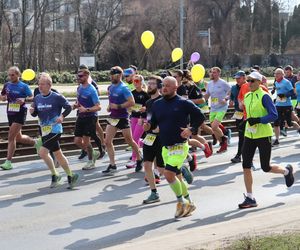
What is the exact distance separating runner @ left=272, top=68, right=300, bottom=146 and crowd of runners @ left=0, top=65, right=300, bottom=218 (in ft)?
0.05

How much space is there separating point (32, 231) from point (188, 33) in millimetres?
56822

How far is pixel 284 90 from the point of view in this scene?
1416 centimetres

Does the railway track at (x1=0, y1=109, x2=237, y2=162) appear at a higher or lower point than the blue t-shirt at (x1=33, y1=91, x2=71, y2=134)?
lower

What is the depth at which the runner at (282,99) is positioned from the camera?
555 inches

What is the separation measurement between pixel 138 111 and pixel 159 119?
11.2ft

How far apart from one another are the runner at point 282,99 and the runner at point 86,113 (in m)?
4.87

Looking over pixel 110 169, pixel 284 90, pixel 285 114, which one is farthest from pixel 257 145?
pixel 285 114

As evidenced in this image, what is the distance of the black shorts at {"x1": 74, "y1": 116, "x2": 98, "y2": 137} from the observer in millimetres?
10984

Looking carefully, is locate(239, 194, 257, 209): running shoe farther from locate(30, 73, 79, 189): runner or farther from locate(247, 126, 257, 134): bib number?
locate(30, 73, 79, 189): runner

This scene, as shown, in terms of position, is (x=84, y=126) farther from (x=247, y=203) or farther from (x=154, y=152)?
(x=247, y=203)

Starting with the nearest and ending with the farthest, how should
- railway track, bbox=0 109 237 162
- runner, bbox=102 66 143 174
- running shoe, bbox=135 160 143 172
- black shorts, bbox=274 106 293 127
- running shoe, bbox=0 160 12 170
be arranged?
runner, bbox=102 66 143 174 → running shoe, bbox=135 160 143 172 → running shoe, bbox=0 160 12 170 → railway track, bbox=0 109 237 162 → black shorts, bbox=274 106 293 127

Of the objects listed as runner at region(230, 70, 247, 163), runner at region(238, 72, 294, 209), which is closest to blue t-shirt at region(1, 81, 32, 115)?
runner at region(230, 70, 247, 163)

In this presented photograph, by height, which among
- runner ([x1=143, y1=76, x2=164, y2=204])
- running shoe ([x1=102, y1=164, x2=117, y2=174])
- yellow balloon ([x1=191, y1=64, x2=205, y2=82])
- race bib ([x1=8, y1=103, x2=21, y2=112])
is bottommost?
running shoe ([x1=102, y1=164, x2=117, y2=174])

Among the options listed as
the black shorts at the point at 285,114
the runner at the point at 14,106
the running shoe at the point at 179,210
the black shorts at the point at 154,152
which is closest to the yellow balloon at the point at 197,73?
the black shorts at the point at 285,114
